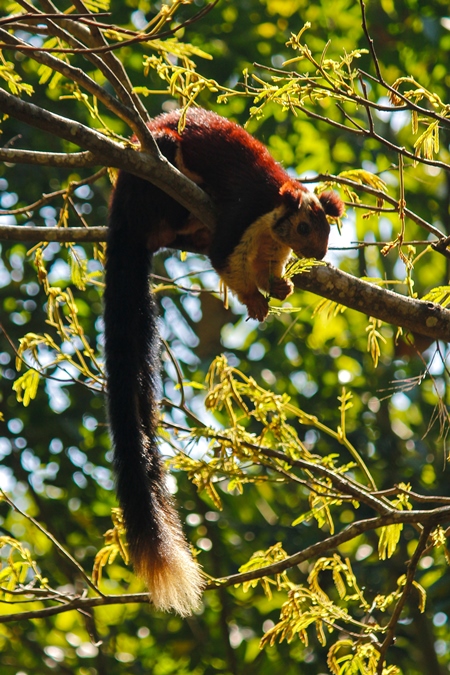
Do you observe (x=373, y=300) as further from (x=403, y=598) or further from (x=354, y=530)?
(x=403, y=598)

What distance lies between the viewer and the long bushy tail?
8.76ft

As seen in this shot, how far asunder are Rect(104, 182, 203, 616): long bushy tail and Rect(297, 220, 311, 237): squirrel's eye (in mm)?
658

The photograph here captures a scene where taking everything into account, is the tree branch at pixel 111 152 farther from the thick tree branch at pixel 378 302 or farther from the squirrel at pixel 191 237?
the thick tree branch at pixel 378 302

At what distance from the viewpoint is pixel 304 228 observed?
3562mm

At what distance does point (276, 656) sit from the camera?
5.48m

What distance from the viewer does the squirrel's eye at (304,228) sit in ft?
11.6

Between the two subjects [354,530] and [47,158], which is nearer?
[47,158]

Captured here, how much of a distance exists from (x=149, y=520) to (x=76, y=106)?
4.09 meters

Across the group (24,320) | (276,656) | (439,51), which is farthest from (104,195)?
(276,656)

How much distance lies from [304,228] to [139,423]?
44.2 inches

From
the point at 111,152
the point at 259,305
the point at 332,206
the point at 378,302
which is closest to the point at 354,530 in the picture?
the point at 378,302

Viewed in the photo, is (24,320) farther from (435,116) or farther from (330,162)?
(435,116)

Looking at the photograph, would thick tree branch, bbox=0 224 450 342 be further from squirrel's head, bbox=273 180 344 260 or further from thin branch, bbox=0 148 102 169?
squirrel's head, bbox=273 180 344 260

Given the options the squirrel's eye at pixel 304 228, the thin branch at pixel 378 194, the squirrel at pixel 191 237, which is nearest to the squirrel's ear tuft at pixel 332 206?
the squirrel at pixel 191 237
